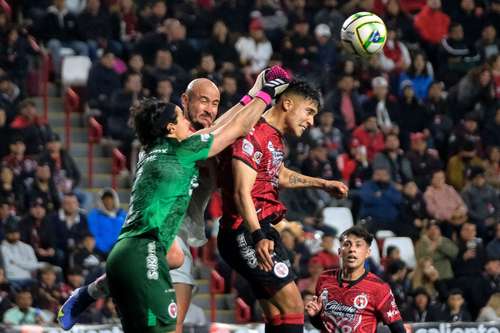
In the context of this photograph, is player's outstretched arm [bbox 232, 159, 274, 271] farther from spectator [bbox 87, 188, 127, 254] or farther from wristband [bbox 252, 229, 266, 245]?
spectator [bbox 87, 188, 127, 254]

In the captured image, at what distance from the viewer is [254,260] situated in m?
9.75

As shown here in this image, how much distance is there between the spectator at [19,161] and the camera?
16828 millimetres

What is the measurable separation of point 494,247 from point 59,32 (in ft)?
22.3

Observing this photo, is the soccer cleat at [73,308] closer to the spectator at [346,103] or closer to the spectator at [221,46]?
the spectator at [346,103]

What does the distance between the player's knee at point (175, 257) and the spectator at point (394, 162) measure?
31.2 feet

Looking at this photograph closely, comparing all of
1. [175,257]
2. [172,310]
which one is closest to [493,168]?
[175,257]

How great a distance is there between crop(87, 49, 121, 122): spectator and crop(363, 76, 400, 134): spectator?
3.82 m

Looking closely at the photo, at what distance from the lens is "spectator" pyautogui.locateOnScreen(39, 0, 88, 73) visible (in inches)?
770

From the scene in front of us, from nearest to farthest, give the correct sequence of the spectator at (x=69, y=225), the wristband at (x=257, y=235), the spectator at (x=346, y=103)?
the wristband at (x=257, y=235) < the spectator at (x=69, y=225) < the spectator at (x=346, y=103)

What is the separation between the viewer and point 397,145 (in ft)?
63.4

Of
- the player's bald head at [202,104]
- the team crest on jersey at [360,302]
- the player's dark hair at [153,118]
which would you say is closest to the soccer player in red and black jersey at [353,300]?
the team crest on jersey at [360,302]

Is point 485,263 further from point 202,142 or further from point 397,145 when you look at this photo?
point 202,142

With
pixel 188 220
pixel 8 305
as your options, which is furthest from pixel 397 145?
pixel 188 220

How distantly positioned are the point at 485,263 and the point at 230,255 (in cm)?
848
